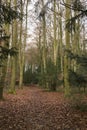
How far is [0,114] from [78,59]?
382cm

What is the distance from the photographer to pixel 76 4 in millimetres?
8102

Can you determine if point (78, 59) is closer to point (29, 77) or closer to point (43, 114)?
point (43, 114)

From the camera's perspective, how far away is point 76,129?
7453 millimetres

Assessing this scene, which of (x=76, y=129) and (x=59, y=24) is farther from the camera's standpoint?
(x=59, y=24)

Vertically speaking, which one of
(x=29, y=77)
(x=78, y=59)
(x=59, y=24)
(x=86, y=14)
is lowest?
(x=29, y=77)

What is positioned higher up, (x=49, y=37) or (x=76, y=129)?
(x=49, y=37)

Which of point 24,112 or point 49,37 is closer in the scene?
point 24,112

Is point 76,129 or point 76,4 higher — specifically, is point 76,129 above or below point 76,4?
below

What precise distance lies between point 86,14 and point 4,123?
4486 millimetres

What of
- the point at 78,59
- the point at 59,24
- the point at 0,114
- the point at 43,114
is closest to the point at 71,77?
the point at 78,59

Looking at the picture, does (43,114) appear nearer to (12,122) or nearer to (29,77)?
(12,122)

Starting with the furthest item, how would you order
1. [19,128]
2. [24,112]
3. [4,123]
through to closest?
[24,112] → [4,123] → [19,128]

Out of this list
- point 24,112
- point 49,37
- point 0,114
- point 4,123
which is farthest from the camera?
point 49,37

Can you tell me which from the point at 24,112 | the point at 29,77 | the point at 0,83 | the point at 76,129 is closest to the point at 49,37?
the point at 29,77
